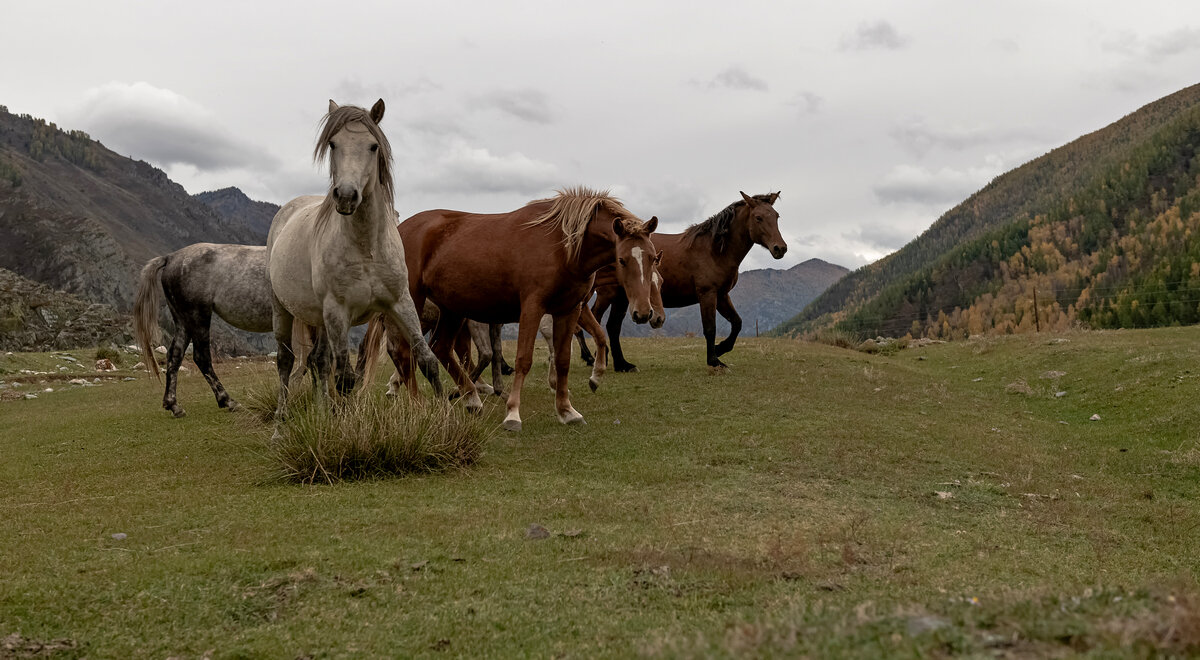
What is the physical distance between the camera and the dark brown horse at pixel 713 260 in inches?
→ 451

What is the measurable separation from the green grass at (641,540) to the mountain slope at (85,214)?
79.3 m

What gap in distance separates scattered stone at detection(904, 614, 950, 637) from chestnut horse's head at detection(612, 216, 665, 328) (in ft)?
17.1

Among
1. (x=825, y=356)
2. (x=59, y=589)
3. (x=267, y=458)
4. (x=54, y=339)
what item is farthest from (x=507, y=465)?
(x=54, y=339)

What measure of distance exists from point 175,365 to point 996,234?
5268 inches

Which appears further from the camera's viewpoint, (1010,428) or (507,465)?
(1010,428)

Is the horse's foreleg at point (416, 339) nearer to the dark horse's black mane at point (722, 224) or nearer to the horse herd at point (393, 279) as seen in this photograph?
the horse herd at point (393, 279)

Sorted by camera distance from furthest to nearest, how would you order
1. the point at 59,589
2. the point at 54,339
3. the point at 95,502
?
the point at 54,339, the point at 95,502, the point at 59,589

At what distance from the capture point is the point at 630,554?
10.8 feet

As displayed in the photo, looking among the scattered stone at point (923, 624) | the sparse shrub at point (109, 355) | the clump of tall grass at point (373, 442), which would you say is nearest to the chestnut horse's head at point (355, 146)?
the clump of tall grass at point (373, 442)

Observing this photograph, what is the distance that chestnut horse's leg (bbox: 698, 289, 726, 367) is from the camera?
11.4 meters

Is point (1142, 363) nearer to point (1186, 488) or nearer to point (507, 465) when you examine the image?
point (1186, 488)

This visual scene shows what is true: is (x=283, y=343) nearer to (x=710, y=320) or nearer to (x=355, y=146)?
(x=355, y=146)

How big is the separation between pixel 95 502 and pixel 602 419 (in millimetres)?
4219

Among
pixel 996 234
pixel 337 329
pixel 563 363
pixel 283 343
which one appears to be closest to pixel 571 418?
pixel 563 363
